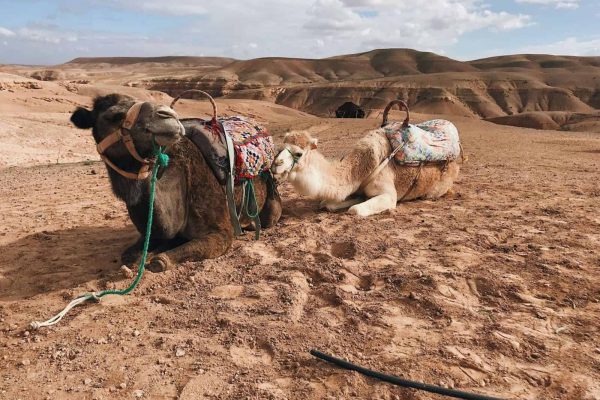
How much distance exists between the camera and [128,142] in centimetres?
420

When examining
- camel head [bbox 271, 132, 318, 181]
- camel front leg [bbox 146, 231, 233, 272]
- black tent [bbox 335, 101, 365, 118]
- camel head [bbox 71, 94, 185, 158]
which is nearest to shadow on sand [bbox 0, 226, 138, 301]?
camel front leg [bbox 146, 231, 233, 272]

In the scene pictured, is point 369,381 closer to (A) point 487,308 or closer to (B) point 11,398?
(A) point 487,308

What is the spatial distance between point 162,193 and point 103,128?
0.79 metres

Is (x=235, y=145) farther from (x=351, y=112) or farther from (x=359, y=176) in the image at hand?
(x=351, y=112)

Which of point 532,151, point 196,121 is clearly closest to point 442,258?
point 196,121

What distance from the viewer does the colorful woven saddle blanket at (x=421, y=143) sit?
7.16m

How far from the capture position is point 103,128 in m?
4.35

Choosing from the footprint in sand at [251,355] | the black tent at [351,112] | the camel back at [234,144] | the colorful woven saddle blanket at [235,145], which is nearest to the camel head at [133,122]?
the camel back at [234,144]

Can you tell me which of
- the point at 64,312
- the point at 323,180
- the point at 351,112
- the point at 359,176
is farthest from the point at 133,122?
the point at 351,112

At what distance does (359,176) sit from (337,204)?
0.55 meters

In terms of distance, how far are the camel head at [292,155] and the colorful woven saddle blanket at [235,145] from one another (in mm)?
115

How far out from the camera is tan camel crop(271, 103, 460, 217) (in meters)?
6.38

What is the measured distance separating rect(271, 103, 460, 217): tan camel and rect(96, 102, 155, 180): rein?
6.31 ft

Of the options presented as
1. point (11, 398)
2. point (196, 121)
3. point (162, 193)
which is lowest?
point (11, 398)
